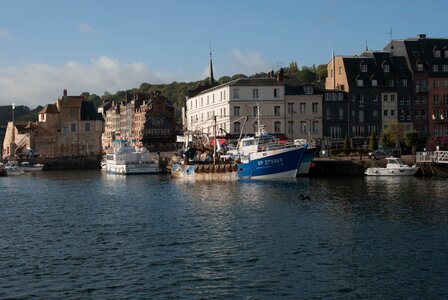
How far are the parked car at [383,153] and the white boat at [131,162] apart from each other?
131 feet

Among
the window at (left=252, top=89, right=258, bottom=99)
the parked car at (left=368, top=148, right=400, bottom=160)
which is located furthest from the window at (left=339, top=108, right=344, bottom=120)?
the window at (left=252, top=89, right=258, bottom=99)

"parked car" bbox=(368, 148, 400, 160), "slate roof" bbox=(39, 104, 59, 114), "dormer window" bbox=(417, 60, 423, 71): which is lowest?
"parked car" bbox=(368, 148, 400, 160)

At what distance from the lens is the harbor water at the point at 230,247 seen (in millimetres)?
29422

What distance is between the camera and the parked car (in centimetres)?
10200

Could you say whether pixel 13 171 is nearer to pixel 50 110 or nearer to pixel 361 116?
pixel 50 110

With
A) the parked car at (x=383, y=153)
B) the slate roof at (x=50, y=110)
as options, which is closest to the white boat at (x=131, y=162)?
the parked car at (x=383, y=153)

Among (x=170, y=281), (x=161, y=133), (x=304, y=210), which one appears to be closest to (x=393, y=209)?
(x=304, y=210)

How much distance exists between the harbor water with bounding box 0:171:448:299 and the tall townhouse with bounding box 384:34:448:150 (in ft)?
198

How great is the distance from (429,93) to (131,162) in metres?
54.9

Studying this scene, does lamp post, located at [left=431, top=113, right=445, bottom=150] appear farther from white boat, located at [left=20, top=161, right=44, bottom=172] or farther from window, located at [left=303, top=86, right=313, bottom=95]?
white boat, located at [left=20, top=161, right=44, bottom=172]

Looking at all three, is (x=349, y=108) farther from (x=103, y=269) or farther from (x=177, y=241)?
(x=103, y=269)

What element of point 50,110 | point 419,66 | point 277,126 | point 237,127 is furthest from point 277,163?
point 50,110

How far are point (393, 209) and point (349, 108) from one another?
71.0m

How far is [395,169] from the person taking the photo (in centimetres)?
9331
